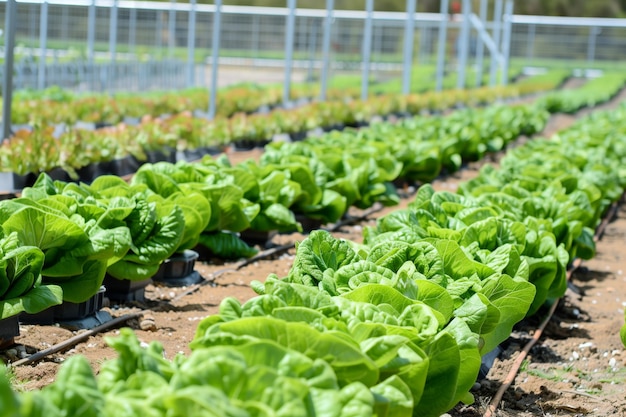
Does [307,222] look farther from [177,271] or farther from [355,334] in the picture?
[355,334]

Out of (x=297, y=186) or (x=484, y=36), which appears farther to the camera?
(x=484, y=36)

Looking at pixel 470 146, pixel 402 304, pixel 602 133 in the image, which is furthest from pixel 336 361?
pixel 602 133

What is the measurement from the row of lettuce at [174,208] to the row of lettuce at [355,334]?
3.64 ft

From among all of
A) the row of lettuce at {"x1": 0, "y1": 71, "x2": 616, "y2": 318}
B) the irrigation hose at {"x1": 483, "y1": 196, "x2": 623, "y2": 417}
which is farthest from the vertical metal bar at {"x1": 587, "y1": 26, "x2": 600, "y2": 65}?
the irrigation hose at {"x1": 483, "y1": 196, "x2": 623, "y2": 417}

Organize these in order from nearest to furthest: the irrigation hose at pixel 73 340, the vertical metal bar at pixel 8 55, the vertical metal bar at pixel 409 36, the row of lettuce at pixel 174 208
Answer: the irrigation hose at pixel 73 340, the row of lettuce at pixel 174 208, the vertical metal bar at pixel 8 55, the vertical metal bar at pixel 409 36

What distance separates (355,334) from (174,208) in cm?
243

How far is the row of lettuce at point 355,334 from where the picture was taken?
2.26 meters

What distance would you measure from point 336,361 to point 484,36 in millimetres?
29162

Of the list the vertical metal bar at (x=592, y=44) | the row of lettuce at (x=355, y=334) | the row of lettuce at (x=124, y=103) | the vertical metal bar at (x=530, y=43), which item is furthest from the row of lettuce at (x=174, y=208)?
the vertical metal bar at (x=592, y=44)

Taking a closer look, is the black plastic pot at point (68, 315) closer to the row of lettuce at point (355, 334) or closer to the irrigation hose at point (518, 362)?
the row of lettuce at point (355, 334)

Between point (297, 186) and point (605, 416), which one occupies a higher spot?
point (297, 186)

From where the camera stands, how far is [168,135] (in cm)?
1086

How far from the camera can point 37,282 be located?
4086mm

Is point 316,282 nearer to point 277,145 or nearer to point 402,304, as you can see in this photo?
point 402,304
